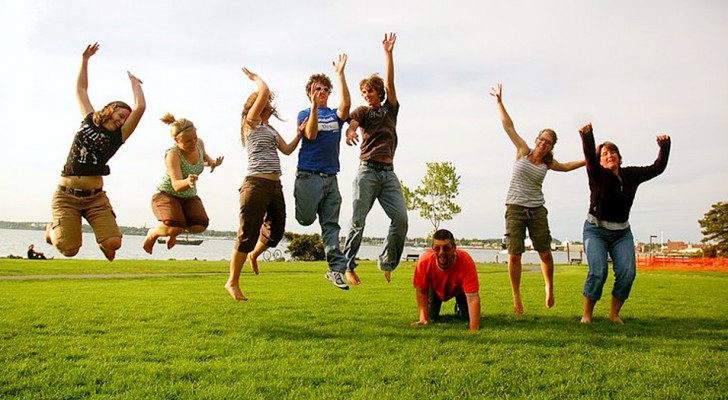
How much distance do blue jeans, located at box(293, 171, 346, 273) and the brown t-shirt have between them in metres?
0.63

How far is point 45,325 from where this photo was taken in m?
8.37

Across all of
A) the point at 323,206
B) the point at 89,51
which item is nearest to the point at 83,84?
the point at 89,51

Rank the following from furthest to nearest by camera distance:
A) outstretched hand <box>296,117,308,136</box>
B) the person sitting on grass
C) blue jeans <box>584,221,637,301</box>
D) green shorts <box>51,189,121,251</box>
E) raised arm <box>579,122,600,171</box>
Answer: the person sitting on grass, blue jeans <box>584,221,637,301</box>, raised arm <box>579,122,600,171</box>, outstretched hand <box>296,117,308,136</box>, green shorts <box>51,189,121,251</box>

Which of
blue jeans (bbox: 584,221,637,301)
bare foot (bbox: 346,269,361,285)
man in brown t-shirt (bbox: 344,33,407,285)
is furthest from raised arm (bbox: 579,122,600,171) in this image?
bare foot (bbox: 346,269,361,285)

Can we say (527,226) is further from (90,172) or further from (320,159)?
(90,172)

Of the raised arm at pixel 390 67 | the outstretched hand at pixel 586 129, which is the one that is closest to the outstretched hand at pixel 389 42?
the raised arm at pixel 390 67

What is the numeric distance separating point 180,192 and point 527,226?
4.94 metres

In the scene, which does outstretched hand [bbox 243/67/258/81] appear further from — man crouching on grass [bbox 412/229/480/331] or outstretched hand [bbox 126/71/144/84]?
man crouching on grass [bbox 412/229/480/331]

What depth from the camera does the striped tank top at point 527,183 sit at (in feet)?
27.3

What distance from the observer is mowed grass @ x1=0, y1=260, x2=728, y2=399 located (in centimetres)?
521

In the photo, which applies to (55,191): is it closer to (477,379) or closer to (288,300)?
(477,379)

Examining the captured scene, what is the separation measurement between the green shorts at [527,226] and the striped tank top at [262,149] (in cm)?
375

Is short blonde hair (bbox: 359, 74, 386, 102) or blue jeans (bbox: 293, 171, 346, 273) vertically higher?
short blonde hair (bbox: 359, 74, 386, 102)

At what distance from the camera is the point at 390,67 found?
22.7ft
